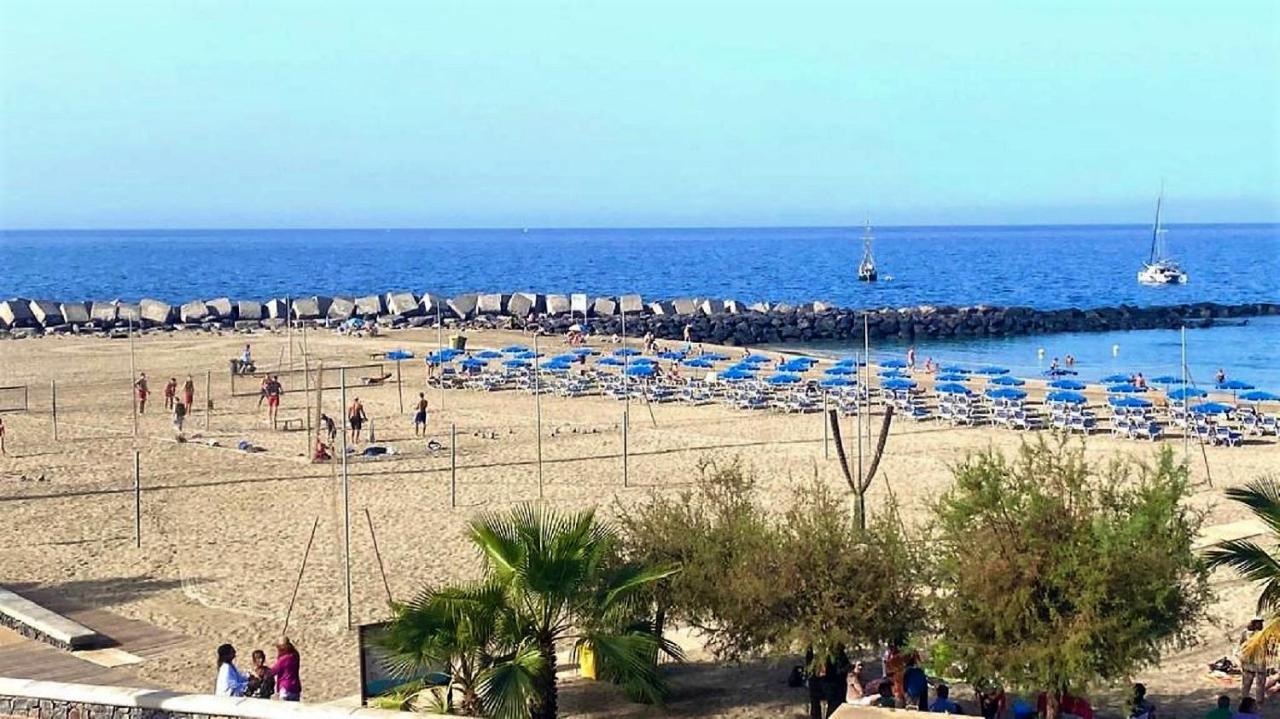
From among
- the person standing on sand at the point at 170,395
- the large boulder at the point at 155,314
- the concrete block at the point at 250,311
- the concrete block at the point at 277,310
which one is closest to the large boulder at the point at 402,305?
the concrete block at the point at 277,310

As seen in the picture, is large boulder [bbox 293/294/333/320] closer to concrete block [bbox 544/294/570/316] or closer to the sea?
concrete block [bbox 544/294/570/316]

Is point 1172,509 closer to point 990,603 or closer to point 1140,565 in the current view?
point 1140,565

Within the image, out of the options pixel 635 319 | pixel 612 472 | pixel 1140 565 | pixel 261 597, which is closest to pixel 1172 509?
pixel 1140 565

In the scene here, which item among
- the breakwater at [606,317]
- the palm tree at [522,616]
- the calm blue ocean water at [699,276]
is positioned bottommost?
the calm blue ocean water at [699,276]

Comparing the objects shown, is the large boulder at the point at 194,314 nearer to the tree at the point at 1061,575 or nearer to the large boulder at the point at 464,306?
the large boulder at the point at 464,306

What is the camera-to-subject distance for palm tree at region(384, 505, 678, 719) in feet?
35.6

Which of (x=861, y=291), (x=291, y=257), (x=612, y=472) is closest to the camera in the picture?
(x=612, y=472)

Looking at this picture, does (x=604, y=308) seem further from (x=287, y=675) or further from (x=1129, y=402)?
(x=287, y=675)

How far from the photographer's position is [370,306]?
223ft

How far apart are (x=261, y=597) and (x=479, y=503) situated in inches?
226

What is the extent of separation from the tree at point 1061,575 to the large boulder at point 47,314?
182 ft

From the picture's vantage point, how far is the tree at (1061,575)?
1025 cm

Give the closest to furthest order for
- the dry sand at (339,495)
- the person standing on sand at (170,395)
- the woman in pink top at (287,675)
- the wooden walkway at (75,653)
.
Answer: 1. the woman in pink top at (287,675)
2. the wooden walkway at (75,653)
3. the dry sand at (339,495)
4. the person standing on sand at (170,395)

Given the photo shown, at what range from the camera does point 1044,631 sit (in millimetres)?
10414
